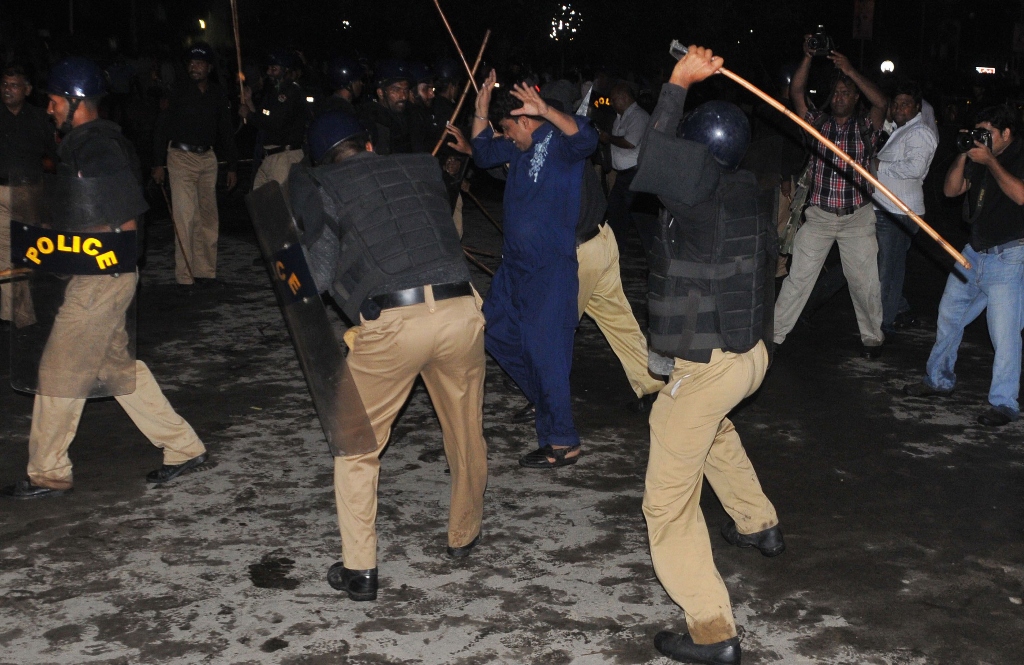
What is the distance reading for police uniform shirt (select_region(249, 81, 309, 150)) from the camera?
396 inches

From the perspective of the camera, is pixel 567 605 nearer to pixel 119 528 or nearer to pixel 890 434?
pixel 119 528

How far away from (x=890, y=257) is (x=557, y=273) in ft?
12.5

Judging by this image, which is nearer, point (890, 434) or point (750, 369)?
point (750, 369)

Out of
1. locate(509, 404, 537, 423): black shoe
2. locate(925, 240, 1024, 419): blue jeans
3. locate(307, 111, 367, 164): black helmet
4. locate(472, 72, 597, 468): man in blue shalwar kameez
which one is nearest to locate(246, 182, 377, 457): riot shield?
locate(307, 111, 367, 164): black helmet

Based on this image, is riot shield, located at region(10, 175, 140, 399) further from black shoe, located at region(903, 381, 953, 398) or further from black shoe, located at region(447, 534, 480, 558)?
black shoe, located at region(903, 381, 953, 398)

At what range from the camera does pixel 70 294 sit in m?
5.18

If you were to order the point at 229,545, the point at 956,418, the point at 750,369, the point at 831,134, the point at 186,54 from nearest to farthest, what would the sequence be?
the point at 750,369 → the point at 229,545 → the point at 956,418 → the point at 831,134 → the point at 186,54

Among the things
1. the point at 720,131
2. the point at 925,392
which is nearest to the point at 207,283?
the point at 925,392

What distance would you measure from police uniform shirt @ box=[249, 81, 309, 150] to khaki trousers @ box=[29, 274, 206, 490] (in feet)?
16.4

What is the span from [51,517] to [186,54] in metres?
5.64

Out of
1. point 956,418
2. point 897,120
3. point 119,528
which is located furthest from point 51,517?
point 897,120

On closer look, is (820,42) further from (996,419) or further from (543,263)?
(996,419)

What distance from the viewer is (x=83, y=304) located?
5.19 meters

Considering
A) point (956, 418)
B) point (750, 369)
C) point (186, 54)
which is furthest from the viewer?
point (186, 54)
